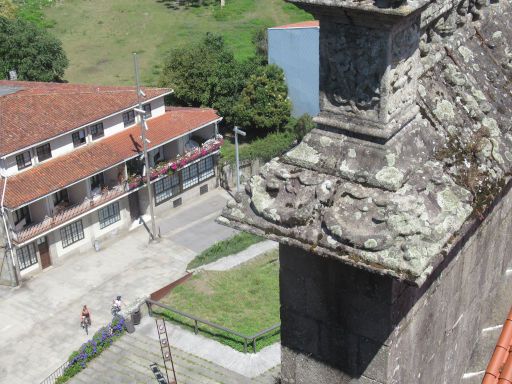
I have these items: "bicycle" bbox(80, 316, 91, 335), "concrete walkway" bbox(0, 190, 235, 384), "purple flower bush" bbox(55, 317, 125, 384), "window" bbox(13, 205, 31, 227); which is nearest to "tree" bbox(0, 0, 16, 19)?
"concrete walkway" bbox(0, 190, 235, 384)

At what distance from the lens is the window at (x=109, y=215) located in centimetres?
4706

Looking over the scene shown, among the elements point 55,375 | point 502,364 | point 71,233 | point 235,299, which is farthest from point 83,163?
point 502,364

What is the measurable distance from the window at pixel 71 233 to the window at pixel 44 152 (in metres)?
4.16

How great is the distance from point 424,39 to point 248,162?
152ft

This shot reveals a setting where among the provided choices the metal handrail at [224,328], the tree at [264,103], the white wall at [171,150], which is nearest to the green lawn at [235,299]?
the metal handrail at [224,328]

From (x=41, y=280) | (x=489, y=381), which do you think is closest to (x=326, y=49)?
(x=489, y=381)

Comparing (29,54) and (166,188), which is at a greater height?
(29,54)

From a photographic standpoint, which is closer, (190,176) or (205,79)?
(190,176)

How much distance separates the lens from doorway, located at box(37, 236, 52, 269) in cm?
4406

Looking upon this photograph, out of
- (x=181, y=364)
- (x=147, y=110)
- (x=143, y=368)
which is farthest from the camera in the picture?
(x=147, y=110)

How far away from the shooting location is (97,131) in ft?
154

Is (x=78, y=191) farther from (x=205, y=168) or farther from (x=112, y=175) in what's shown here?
(x=205, y=168)

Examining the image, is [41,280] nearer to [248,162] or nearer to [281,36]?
[248,162]

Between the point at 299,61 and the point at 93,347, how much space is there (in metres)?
30.4
